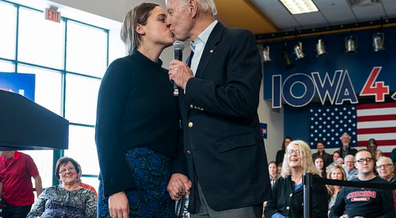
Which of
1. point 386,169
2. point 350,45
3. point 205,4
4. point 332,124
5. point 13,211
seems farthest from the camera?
point 332,124

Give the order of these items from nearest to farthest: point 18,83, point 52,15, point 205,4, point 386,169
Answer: point 205,4
point 18,83
point 386,169
point 52,15

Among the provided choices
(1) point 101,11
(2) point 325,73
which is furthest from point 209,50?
(2) point 325,73

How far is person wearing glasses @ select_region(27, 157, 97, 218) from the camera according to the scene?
19.2 feet

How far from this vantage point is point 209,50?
7.36 feet

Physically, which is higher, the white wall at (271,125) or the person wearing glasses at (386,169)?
the white wall at (271,125)

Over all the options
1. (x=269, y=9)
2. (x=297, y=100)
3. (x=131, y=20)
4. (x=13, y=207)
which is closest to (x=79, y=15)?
(x=13, y=207)

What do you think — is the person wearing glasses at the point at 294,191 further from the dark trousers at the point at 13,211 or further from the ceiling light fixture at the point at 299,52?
the ceiling light fixture at the point at 299,52

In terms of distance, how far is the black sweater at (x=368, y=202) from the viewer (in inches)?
212

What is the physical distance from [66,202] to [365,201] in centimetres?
303

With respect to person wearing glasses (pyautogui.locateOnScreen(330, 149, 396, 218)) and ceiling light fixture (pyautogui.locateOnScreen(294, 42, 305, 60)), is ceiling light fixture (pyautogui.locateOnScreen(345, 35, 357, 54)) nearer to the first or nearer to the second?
ceiling light fixture (pyautogui.locateOnScreen(294, 42, 305, 60))

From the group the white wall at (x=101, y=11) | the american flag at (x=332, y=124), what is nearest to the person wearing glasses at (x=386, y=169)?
the white wall at (x=101, y=11)

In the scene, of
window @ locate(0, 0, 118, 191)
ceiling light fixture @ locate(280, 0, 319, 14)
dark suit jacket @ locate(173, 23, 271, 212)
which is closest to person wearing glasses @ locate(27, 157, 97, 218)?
window @ locate(0, 0, 118, 191)

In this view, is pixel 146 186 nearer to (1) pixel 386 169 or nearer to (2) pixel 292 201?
(2) pixel 292 201

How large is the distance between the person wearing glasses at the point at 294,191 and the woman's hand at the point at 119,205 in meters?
3.04
